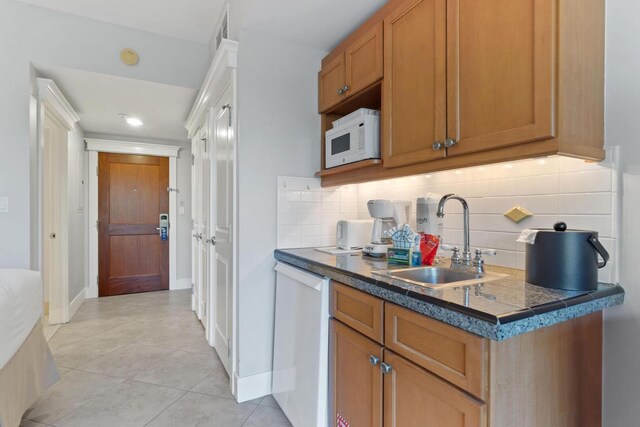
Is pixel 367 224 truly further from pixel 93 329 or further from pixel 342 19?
pixel 93 329

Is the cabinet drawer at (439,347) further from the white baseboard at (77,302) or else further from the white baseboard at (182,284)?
the white baseboard at (182,284)

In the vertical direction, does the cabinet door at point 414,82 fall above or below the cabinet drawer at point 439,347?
above

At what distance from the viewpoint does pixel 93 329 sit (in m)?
3.15

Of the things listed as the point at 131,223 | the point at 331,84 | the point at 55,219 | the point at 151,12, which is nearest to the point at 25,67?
the point at 151,12

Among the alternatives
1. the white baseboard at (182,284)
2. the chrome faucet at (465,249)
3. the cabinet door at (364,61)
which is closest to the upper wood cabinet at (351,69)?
the cabinet door at (364,61)

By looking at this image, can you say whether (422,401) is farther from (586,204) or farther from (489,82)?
(489,82)

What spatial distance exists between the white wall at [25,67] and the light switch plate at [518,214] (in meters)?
2.95

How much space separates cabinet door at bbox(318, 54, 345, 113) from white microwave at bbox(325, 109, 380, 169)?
0.17 metres

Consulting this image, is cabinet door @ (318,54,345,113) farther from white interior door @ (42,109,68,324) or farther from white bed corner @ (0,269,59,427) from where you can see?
white interior door @ (42,109,68,324)

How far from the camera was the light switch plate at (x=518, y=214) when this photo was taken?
1345 millimetres

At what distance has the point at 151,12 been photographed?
8.09 ft

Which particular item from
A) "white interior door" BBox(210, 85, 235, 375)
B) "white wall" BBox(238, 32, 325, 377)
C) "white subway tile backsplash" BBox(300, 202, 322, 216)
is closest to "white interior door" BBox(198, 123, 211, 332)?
"white interior door" BBox(210, 85, 235, 375)

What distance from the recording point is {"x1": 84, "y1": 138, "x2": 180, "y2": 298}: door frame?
13.9 feet

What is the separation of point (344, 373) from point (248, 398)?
957 millimetres
